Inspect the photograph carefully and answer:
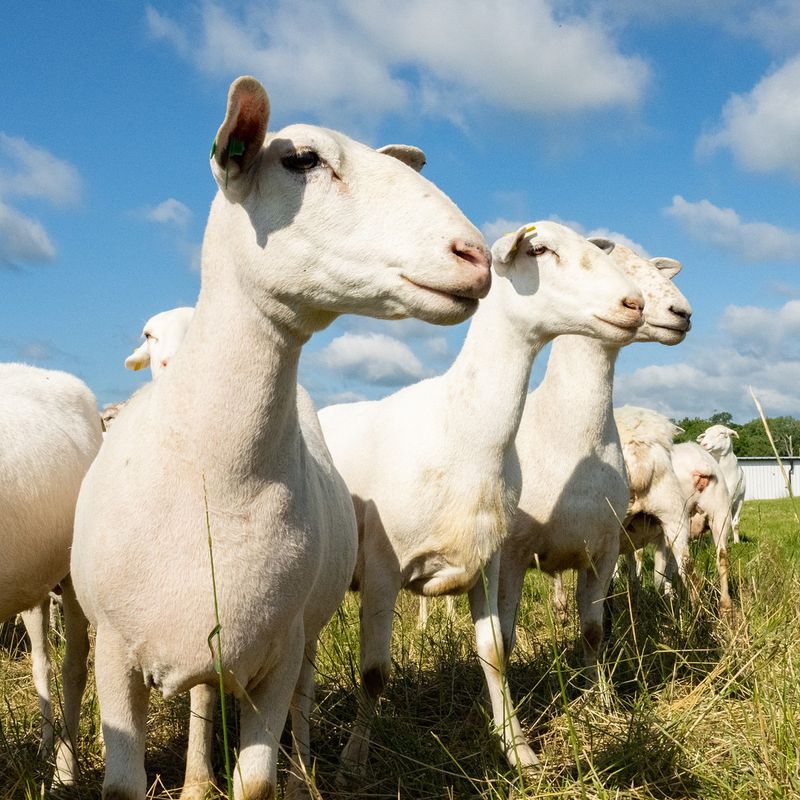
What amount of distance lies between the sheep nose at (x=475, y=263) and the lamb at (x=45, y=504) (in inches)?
90.3

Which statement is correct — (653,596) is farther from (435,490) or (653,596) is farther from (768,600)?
(435,490)

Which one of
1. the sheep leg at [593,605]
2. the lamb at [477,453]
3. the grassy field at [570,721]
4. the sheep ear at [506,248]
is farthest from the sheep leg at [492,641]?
the sheep ear at [506,248]

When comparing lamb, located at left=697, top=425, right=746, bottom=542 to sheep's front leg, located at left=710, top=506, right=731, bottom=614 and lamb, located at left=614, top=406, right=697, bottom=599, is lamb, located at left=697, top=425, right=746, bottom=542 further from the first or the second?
lamb, located at left=614, top=406, right=697, bottom=599

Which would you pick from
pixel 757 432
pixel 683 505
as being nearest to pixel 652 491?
pixel 683 505

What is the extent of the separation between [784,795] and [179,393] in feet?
7.61

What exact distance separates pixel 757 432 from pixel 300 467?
27.5 m

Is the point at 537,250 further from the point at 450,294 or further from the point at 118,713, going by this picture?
the point at 118,713

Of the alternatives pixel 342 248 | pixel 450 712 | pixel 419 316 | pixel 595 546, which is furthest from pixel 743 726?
pixel 342 248

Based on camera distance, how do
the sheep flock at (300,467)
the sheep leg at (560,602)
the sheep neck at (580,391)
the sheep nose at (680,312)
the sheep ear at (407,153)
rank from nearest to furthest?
the sheep flock at (300,467)
the sheep ear at (407,153)
the sheep nose at (680,312)
the sheep neck at (580,391)
the sheep leg at (560,602)

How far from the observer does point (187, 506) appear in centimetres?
261

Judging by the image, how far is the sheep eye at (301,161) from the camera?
2.53m

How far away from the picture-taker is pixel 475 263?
7.78 feet

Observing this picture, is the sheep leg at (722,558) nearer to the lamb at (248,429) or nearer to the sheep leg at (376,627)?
the sheep leg at (376,627)

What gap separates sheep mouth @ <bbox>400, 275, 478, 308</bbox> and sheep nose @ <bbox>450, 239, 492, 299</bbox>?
0.08 feet
